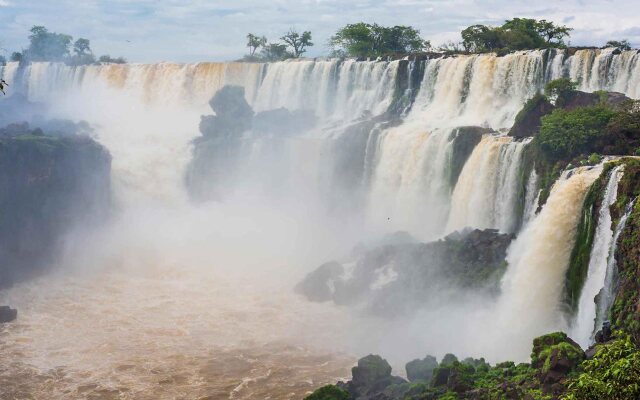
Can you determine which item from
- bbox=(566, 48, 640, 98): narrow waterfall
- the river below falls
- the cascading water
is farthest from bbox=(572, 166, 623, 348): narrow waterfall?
bbox=(566, 48, 640, 98): narrow waterfall

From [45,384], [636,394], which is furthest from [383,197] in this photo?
[636,394]

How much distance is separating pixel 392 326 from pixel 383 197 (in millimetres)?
11943

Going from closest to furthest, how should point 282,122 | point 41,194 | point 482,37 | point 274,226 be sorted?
point 41,194, point 274,226, point 282,122, point 482,37

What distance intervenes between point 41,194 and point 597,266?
27510mm

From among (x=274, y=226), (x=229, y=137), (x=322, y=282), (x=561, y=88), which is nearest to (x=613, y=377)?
(x=322, y=282)

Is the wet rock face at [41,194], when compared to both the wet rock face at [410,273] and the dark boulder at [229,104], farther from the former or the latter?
the wet rock face at [410,273]

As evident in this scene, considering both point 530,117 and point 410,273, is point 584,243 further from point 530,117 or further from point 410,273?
point 530,117

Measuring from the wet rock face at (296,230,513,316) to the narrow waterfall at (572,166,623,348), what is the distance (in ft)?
16.3

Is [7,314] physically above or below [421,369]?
below

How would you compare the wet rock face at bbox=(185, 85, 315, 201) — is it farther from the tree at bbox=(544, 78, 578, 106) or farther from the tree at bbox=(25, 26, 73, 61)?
the tree at bbox=(25, 26, 73, 61)

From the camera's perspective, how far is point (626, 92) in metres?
31.4

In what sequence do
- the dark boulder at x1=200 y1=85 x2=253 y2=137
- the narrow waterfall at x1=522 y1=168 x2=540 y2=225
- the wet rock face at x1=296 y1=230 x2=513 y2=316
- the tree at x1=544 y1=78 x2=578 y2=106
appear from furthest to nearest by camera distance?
the dark boulder at x1=200 y1=85 x2=253 y2=137, the tree at x1=544 y1=78 x2=578 y2=106, the wet rock face at x1=296 y1=230 x2=513 y2=316, the narrow waterfall at x1=522 y1=168 x2=540 y2=225

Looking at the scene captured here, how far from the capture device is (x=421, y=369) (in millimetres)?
19219

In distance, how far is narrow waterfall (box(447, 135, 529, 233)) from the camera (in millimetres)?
26672
